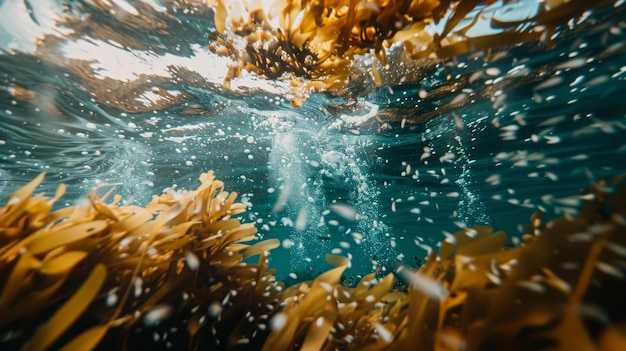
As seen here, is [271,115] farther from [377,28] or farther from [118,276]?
[118,276]

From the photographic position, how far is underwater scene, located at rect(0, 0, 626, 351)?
1.13 m

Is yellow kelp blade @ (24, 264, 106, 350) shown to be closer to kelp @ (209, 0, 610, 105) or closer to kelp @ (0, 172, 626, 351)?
kelp @ (0, 172, 626, 351)

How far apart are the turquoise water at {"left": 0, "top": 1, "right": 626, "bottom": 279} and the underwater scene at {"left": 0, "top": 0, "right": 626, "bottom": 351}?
0.25ft

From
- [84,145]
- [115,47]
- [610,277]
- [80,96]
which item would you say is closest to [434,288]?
[610,277]

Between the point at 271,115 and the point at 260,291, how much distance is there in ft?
27.0

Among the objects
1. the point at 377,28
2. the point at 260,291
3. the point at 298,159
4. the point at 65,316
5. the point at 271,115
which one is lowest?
the point at 260,291

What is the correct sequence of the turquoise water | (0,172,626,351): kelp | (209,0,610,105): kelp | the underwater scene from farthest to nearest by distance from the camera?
the turquoise water, (209,0,610,105): kelp, the underwater scene, (0,172,626,351): kelp

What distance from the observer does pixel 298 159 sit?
1427 cm

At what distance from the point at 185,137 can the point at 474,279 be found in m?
11.4

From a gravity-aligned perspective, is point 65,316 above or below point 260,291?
above

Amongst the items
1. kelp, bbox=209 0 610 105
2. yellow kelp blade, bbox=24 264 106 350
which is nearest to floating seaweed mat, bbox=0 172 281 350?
yellow kelp blade, bbox=24 264 106 350

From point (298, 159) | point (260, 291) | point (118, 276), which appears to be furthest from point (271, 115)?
point (118, 276)

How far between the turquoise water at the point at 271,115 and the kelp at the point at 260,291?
51 centimetres

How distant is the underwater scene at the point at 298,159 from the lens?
1.13m
